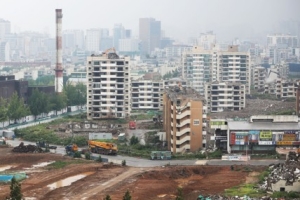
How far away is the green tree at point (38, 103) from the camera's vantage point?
23.5m

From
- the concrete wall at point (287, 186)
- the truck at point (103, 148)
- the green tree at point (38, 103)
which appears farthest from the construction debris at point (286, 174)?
the green tree at point (38, 103)

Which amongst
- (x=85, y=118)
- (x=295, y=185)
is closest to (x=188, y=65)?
(x=85, y=118)

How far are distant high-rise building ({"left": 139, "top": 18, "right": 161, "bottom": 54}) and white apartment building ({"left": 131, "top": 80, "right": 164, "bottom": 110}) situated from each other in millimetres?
51188

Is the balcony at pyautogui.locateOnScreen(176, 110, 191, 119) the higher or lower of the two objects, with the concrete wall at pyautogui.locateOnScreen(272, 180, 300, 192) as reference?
higher

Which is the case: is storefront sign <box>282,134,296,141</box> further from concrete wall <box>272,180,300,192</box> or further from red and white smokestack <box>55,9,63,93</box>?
red and white smokestack <box>55,9,63,93</box>

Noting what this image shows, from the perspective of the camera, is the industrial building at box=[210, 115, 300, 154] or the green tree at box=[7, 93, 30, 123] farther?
the green tree at box=[7, 93, 30, 123]

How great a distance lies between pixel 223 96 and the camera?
2638 cm

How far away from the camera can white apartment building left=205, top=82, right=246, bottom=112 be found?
2622cm

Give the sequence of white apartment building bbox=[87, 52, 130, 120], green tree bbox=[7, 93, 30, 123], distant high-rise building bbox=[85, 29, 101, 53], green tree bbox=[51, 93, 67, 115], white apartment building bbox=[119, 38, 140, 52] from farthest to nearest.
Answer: distant high-rise building bbox=[85, 29, 101, 53] → white apartment building bbox=[119, 38, 140, 52] → green tree bbox=[51, 93, 67, 115] → white apartment building bbox=[87, 52, 130, 120] → green tree bbox=[7, 93, 30, 123]

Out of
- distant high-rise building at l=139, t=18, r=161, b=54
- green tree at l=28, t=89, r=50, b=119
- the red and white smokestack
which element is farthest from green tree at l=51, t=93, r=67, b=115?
distant high-rise building at l=139, t=18, r=161, b=54

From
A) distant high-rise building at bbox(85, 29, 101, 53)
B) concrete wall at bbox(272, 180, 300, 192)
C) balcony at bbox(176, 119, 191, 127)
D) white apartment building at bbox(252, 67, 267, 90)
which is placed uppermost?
distant high-rise building at bbox(85, 29, 101, 53)

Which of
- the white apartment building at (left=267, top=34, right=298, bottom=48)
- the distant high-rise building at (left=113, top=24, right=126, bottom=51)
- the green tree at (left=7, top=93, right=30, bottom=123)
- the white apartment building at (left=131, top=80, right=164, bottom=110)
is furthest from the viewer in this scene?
the distant high-rise building at (left=113, top=24, right=126, bottom=51)

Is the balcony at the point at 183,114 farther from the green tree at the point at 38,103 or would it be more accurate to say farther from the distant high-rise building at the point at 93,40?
the distant high-rise building at the point at 93,40

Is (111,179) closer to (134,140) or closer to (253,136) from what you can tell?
(253,136)
